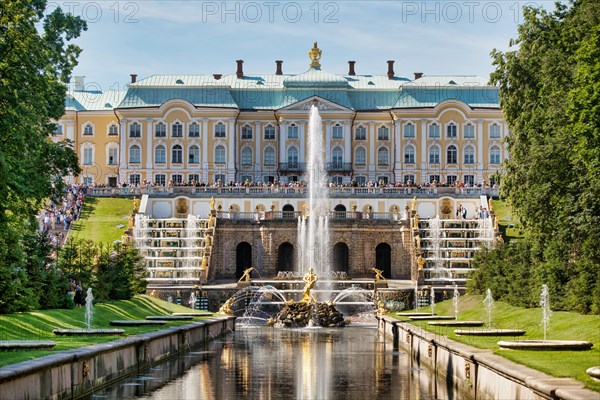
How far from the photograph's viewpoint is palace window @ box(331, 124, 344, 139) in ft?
369

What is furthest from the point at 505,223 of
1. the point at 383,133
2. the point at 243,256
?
the point at 383,133

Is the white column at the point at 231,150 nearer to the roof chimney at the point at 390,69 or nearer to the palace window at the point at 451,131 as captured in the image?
the roof chimney at the point at 390,69

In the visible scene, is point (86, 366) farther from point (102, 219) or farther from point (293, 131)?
point (293, 131)

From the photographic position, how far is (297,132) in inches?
4402

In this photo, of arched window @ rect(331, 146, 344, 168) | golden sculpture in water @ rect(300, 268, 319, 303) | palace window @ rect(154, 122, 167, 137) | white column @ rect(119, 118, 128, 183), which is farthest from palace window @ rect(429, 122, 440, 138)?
golden sculpture in water @ rect(300, 268, 319, 303)

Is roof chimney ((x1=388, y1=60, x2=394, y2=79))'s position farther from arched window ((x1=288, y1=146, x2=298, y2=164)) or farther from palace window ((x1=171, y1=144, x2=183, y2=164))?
palace window ((x1=171, y1=144, x2=183, y2=164))

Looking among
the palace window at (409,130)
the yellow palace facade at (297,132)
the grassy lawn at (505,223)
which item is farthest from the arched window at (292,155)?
the grassy lawn at (505,223)

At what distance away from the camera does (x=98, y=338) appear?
2950cm

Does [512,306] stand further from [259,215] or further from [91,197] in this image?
[91,197]

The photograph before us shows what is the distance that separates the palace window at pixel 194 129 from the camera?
364 ft

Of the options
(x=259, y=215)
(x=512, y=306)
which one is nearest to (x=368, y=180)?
(x=259, y=215)

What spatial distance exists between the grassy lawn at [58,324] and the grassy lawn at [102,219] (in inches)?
1502

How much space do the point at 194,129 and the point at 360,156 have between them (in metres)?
15.1

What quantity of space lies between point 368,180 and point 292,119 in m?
8.74
